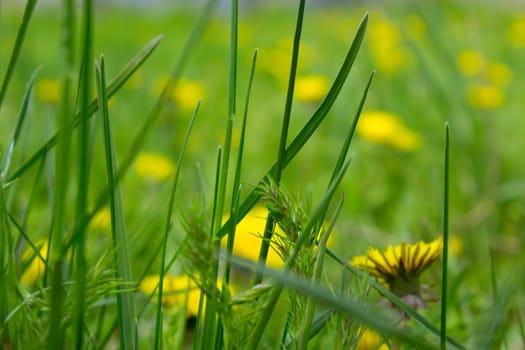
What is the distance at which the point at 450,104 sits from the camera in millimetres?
1603

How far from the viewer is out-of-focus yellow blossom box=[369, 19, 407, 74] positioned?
2244 millimetres

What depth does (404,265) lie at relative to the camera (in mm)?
425

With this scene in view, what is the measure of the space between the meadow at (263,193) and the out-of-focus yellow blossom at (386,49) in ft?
0.05

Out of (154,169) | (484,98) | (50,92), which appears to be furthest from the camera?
(50,92)

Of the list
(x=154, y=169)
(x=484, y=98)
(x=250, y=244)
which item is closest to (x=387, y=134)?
(x=484, y=98)

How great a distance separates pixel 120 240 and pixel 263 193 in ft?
0.28

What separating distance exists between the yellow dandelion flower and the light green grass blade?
14cm

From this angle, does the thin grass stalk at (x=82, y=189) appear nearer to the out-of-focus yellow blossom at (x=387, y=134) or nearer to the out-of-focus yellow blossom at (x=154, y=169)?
the out-of-focus yellow blossom at (x=154, y=169)

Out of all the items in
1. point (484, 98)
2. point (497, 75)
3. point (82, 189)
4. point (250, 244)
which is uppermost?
point (497, 75)

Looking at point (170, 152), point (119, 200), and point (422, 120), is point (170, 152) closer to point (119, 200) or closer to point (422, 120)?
point (422, 120)

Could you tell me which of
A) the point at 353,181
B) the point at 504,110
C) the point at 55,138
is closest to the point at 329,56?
the point at 504,110

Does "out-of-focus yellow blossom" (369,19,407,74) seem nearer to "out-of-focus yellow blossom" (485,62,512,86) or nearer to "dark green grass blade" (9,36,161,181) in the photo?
"out-of-focus yellow blossom" (485,62,512,86)

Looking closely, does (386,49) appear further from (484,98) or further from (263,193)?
(263,193)

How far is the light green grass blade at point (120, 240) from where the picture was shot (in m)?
0.37
